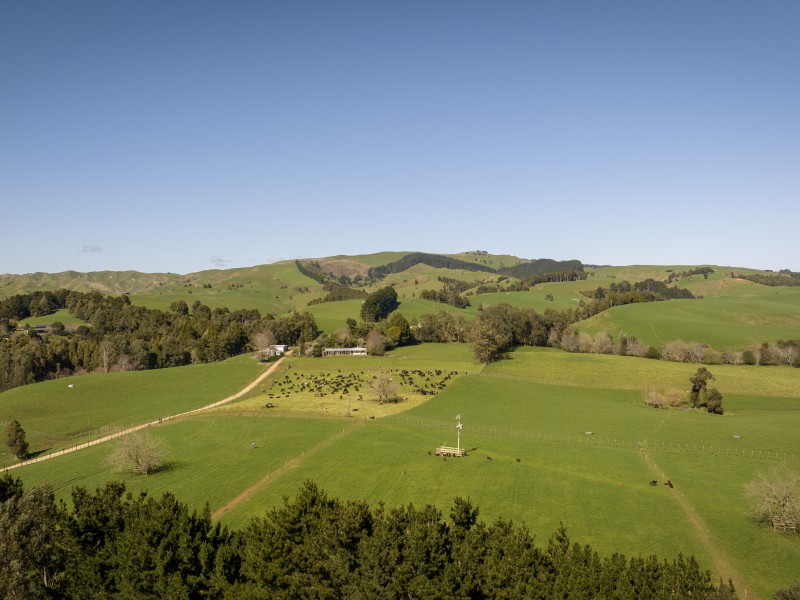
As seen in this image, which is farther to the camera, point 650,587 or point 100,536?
point 100,536

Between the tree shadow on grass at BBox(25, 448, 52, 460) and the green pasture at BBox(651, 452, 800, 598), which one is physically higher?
the green pasture at BBox(651, 452, 800, 598)

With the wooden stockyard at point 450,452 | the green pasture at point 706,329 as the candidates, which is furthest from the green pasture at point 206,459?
the green pasture at point 706,329

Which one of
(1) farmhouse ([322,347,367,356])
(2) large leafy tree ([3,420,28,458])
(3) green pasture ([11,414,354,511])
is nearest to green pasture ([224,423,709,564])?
(3) green pasture ([11,414,354,511])

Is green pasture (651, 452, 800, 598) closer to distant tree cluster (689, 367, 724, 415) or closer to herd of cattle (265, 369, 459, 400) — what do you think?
distant tree cluster (689, 367, 724, 415)

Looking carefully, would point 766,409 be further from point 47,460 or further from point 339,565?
point 47,460

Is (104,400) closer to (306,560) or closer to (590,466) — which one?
(306,560)

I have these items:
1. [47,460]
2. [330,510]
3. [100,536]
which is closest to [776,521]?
[330,510]
